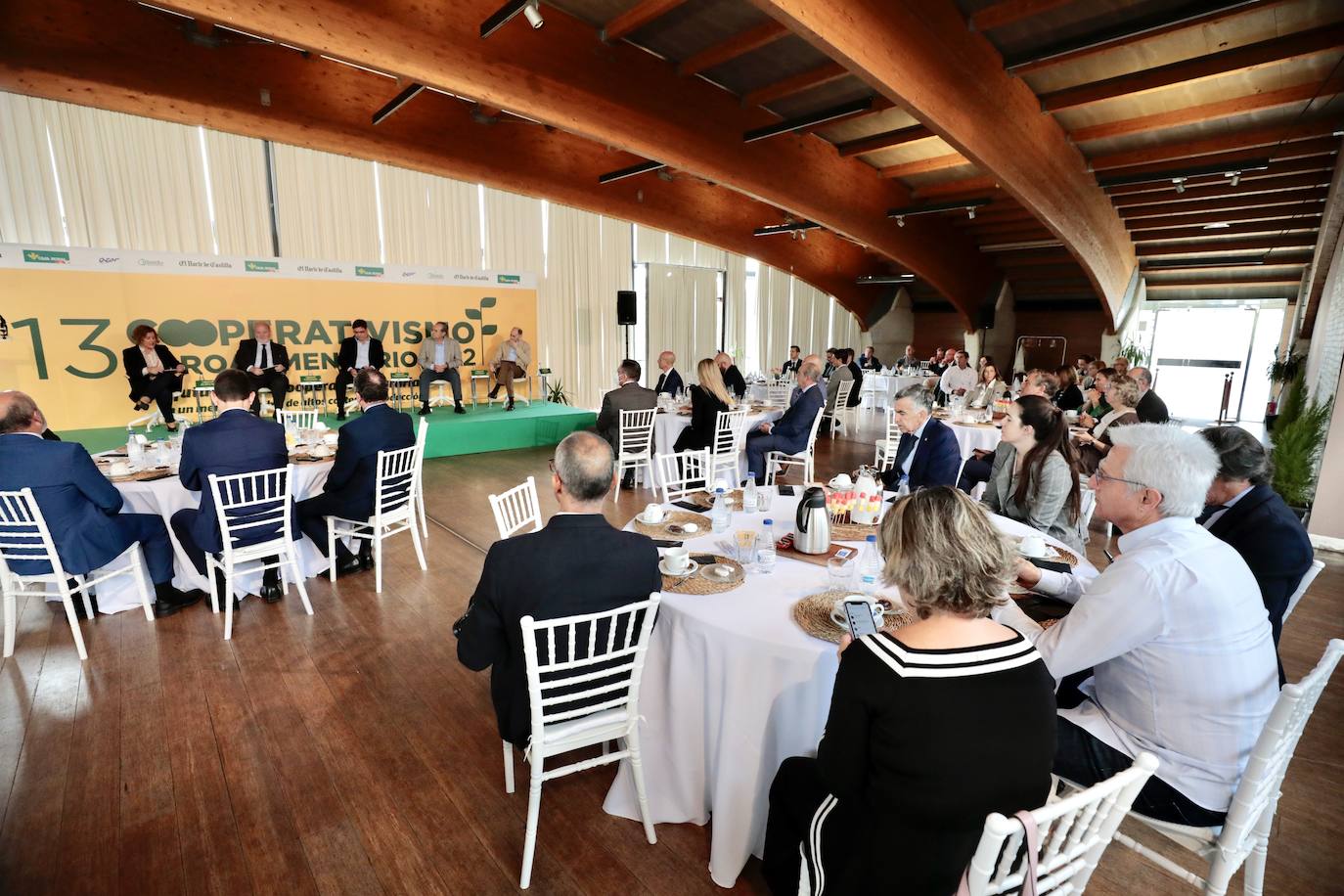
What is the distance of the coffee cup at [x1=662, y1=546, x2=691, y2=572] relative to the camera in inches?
89.8

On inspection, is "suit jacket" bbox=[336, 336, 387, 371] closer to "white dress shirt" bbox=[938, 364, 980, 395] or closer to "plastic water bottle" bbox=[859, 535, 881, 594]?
"plastic water bottle" bbox=[859, 535, 881, 594]

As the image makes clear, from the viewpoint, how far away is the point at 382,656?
10.8 ft

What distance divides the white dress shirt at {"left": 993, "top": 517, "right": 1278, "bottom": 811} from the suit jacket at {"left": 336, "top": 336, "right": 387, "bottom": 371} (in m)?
9.18

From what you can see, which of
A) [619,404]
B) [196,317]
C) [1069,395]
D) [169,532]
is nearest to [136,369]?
[196,317]

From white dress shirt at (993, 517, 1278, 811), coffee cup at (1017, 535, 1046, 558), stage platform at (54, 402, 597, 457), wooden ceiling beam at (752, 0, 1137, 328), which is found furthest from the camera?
stage platform at (54, 402, 597, 457)

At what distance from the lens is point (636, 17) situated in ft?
16.8

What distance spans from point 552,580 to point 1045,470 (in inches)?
97.5

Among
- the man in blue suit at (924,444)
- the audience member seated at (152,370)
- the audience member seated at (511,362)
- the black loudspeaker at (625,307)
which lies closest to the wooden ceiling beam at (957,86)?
the man in blue suit at (924,444)

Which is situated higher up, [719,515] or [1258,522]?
[1258,522]

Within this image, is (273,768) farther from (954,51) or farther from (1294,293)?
(1294,293)

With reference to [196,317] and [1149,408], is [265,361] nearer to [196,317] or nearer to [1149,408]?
[196,317]

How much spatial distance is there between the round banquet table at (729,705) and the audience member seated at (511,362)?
8.29 m

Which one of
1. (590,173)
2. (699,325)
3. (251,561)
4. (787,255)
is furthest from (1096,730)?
(699,325)

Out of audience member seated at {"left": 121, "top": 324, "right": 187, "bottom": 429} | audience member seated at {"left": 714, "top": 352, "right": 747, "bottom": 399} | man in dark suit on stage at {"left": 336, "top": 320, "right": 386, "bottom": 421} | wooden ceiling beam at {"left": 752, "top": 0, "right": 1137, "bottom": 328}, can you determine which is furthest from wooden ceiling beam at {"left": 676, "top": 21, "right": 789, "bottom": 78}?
audience member seated at {"left": 121, "top": 324, "right": 187, "bottom": 429}
